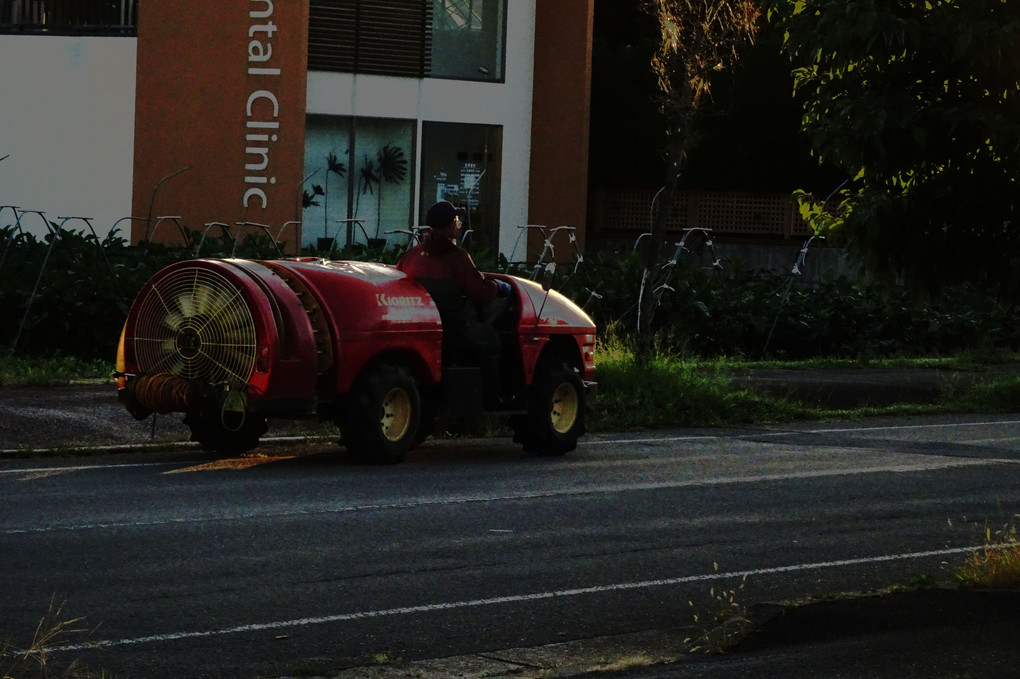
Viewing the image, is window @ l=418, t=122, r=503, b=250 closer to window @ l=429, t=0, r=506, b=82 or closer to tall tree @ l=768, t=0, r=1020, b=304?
window @ l=429, t=0, r=506, b=82

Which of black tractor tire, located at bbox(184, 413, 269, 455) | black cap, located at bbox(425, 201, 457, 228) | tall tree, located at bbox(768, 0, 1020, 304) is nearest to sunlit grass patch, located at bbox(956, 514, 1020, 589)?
tall tree, located at bbox(768, 0, 1020, 304)

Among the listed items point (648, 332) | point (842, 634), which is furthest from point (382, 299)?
point (648, 332)

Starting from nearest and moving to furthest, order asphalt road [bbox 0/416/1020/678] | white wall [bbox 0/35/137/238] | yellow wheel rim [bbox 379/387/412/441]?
asphalt road [bbox 0/416/1020/678], yellow wheel rim [bbox 379/387/412/441], white wall [bbox 0/35/137/238]

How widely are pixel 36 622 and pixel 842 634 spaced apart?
11.8ft

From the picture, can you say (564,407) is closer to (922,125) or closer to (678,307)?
(922,125)

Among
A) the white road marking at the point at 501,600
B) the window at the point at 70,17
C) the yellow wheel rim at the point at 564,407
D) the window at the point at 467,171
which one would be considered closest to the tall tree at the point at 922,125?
the white road marking at the point at 501,600

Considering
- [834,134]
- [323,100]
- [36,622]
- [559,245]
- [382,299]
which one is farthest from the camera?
[559,245]

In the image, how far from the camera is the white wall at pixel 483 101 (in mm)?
37844

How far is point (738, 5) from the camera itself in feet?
81.2

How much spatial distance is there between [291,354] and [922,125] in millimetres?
5988

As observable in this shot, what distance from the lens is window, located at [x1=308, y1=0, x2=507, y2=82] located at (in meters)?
37.7

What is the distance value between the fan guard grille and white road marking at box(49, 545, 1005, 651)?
4.77 meters

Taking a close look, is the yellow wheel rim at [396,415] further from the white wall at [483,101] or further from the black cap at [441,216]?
the white wall at [483,101]

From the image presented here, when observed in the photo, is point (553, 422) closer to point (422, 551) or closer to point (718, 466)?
point (718, 466)
